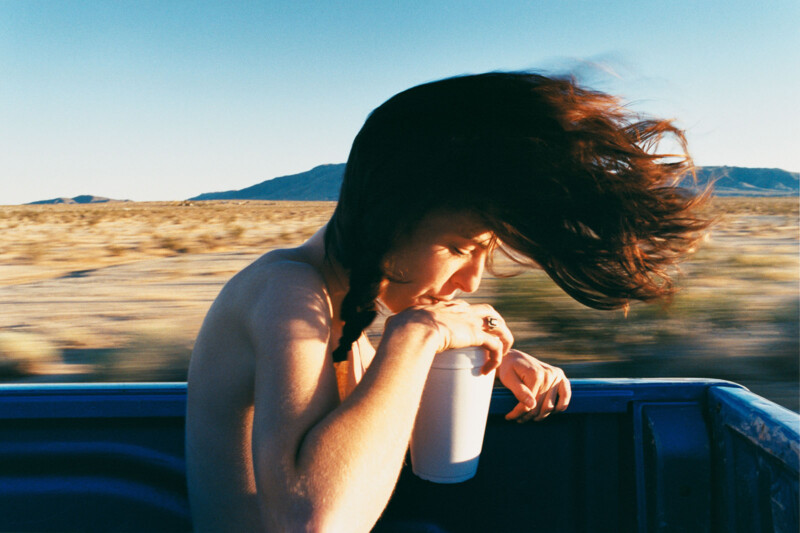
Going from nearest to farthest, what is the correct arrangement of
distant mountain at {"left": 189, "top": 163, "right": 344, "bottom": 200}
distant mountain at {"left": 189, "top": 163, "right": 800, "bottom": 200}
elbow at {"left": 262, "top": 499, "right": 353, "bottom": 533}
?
elbow at {"left": 262, "top": 499, "right": 353, "bottom": 533}, distant mountain at {"left": 189, "top": 163, "right": 800, "bottom": 200}, distant mountain at {"left": 189, "top": 163, "right": 344, "bottom": 200}

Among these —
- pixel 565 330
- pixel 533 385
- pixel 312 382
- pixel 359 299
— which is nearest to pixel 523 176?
pixel 359 299

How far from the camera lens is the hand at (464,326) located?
1251 mm

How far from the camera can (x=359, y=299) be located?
127 cm

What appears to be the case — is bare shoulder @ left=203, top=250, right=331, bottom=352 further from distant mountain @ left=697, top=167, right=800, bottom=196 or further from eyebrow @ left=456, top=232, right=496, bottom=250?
distant mountain @ left=697, top=167, right=800, bottom=196

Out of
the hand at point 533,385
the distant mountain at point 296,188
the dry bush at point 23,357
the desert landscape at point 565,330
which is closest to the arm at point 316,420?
the hand at point 533,385

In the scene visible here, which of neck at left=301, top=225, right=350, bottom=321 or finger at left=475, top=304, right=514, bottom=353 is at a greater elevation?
neck at left=301, top=225, right=350, bottom=321

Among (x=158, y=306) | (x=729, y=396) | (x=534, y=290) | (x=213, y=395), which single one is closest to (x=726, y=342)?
(x=534, y=290)

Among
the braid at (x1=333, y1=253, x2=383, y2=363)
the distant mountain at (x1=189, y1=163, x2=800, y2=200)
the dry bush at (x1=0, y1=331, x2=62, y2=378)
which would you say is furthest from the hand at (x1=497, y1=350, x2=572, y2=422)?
the distant mountain at (x1=189, y1=163, x2=800, y2=200)

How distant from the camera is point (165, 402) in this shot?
1.66 metres

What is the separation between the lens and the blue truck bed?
5.24ft

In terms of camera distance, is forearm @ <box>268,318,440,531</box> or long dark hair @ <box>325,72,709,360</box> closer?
forearm @ <box>268,318,440,531</box>

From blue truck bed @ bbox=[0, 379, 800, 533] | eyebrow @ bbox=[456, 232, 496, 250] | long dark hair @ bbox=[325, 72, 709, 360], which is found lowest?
blue truck bed @ bbox=[0, 379, 800, 533]

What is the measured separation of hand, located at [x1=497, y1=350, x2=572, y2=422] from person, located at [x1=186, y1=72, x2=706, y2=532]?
0.26 meters

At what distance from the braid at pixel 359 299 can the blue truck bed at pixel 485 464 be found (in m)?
0.54
